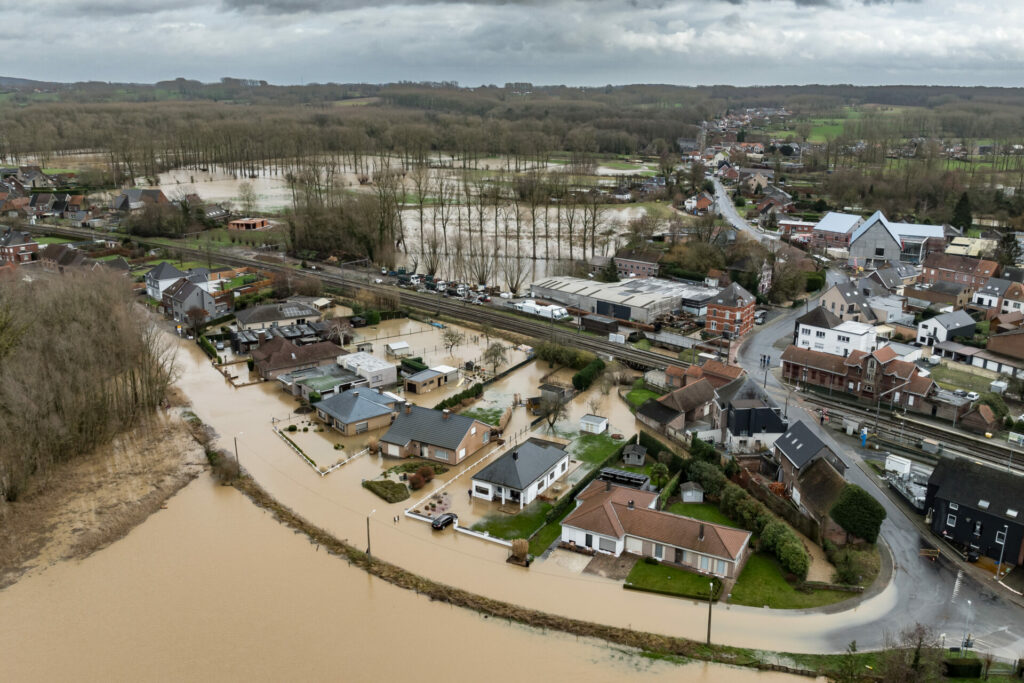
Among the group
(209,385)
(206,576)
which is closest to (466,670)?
(206,576)

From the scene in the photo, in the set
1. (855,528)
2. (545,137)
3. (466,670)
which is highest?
(545,137)

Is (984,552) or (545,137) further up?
(545,137)

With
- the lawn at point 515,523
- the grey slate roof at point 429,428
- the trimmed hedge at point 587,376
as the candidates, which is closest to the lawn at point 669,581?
the lawn at point 515,523

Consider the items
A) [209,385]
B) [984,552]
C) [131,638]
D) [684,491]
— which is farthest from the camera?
[209,385]

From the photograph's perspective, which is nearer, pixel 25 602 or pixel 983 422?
pixel 25 602

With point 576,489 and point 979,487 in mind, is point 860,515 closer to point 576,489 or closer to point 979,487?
point 979,487

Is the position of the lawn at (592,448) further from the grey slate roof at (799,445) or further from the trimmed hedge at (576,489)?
the grey slate roof at (799,445)

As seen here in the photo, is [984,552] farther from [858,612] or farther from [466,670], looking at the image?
[466,670]

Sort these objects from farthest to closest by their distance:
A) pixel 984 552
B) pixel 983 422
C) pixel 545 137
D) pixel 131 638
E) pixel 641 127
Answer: pixel 641 127
pixel 545 137
pixel 983 422
pixel 984 552
pixel 131 638
